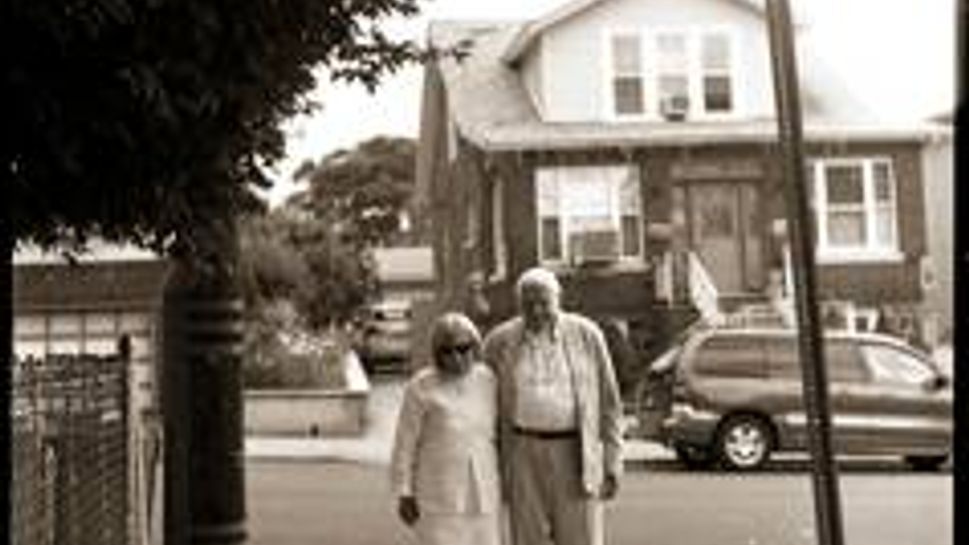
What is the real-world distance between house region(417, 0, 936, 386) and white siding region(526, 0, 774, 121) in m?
0.02

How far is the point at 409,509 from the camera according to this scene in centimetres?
891

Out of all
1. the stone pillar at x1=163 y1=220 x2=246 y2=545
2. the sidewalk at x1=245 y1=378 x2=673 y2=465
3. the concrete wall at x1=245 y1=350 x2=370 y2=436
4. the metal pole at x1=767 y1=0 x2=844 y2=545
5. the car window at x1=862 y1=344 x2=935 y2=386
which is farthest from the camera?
the concrete wall at x1=245 y1=350 x2=370 y2=436

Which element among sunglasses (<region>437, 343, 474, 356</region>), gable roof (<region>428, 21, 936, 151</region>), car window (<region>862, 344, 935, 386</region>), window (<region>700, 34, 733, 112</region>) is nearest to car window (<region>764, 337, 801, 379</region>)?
car window (<region>862, 344, 935, 386</region>)

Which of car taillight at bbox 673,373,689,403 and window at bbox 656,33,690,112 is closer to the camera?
car taillight at bbox 673,373,689,403

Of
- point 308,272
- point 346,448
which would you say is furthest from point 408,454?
point 308,272

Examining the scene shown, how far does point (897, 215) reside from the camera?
36.1m

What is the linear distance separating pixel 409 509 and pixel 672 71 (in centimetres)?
2781

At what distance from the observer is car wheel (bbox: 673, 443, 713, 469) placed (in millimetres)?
22859

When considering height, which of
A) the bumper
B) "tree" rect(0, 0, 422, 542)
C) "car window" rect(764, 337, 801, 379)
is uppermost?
"tree" rect(0, 0, 422, 542)

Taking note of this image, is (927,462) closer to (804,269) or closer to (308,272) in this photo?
(804,269)

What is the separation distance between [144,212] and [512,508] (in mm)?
3682

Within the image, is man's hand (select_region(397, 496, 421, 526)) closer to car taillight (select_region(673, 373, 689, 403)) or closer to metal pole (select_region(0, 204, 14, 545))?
metal pole (select_region(0, 204, 14, 545))

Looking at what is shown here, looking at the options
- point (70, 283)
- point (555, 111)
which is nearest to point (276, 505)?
point (70, 283)

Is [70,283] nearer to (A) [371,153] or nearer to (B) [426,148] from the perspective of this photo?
(B) [426,148]
